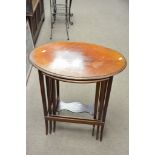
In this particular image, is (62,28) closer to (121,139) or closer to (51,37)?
(51,37)

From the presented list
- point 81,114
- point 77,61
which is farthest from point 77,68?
point 81,114

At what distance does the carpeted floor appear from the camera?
1.97 metres

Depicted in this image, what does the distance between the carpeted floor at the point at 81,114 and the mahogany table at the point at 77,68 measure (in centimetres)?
11

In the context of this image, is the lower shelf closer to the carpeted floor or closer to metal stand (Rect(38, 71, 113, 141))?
metal stand (Rect(38, 71, 113, 141))

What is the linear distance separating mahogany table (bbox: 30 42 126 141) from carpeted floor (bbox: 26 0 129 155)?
113 mm

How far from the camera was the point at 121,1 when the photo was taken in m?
5.27

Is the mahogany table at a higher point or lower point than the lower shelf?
higher

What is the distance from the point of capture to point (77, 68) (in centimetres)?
160

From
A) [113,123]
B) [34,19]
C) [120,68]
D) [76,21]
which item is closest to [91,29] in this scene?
[76,21]

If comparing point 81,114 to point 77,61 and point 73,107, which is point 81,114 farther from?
point 77,61

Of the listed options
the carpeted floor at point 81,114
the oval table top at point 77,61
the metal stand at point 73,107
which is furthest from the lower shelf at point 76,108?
the oval table top at point 77,61

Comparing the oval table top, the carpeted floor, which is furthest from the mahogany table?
the carpeted floor

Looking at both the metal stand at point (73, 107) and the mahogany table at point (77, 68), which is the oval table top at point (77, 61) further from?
the metal stand at point (73, 107)

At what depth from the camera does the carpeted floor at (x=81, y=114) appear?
6.46ft
